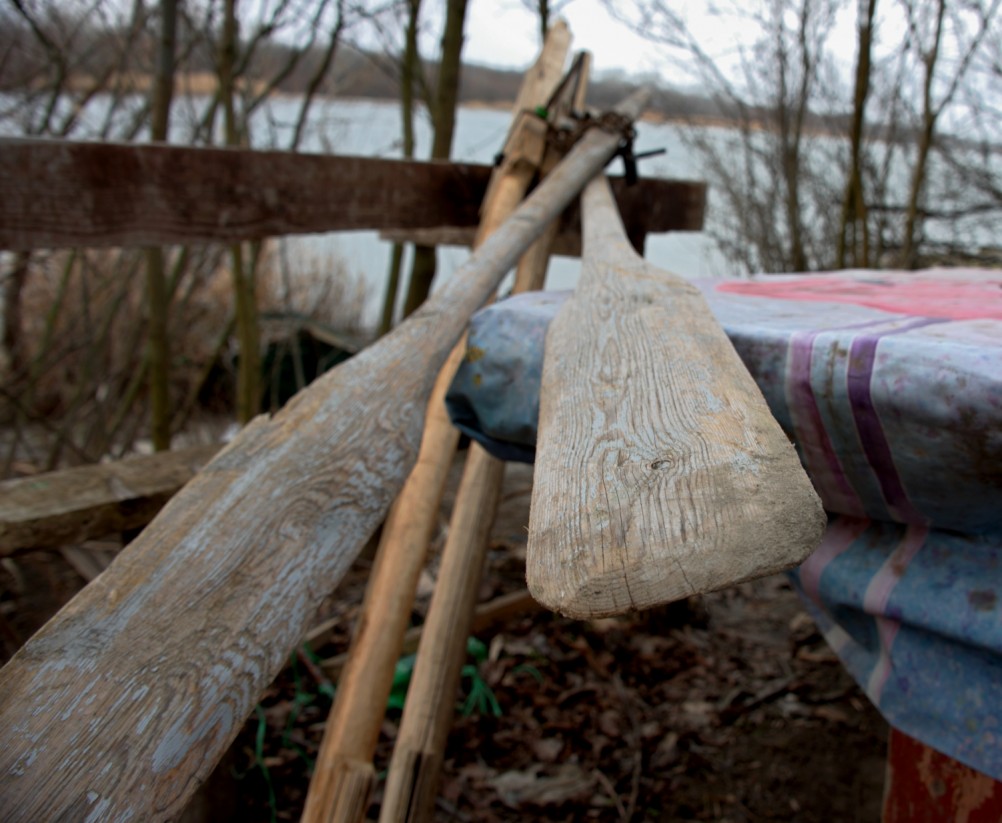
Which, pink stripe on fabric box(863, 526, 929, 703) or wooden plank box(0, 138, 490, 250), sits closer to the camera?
pink stripe on fabric box(863, 526, 929, 703)

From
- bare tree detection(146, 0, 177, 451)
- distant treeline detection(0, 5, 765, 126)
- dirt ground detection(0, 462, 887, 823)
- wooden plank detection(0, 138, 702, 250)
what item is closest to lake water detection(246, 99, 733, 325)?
distant treeline detection(0, 5, 765, 126)

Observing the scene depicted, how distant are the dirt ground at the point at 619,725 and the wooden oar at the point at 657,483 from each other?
1675 millimetres

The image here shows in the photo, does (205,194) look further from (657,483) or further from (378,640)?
(657,483)

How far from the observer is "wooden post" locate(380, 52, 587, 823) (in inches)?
61.4

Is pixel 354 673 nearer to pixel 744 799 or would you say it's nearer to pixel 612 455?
pixel 612 455

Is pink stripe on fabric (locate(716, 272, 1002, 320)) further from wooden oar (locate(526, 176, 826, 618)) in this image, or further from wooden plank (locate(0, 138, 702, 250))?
wooden plank (locate(0, 138, 702, 250))

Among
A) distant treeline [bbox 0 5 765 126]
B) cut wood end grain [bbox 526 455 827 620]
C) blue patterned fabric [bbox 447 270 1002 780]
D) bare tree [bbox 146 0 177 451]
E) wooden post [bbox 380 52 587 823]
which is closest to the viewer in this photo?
cut wood end grain [bbox 526 455 827 620]

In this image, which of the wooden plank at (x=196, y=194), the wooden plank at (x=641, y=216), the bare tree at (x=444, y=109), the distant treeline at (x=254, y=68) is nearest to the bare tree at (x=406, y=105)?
the distant treeline at (x=254, y=68)

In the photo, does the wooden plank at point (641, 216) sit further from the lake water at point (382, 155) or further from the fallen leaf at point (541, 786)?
the fallen leaf at point (541, 786)

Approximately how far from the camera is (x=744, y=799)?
2.31 m

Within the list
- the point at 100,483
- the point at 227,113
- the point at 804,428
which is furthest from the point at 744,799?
the point at 227,113

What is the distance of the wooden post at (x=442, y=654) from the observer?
5.12ft

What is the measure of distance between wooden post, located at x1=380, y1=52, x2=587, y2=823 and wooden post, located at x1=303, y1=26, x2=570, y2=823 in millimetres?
200

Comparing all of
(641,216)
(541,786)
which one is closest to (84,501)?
(541,786)
